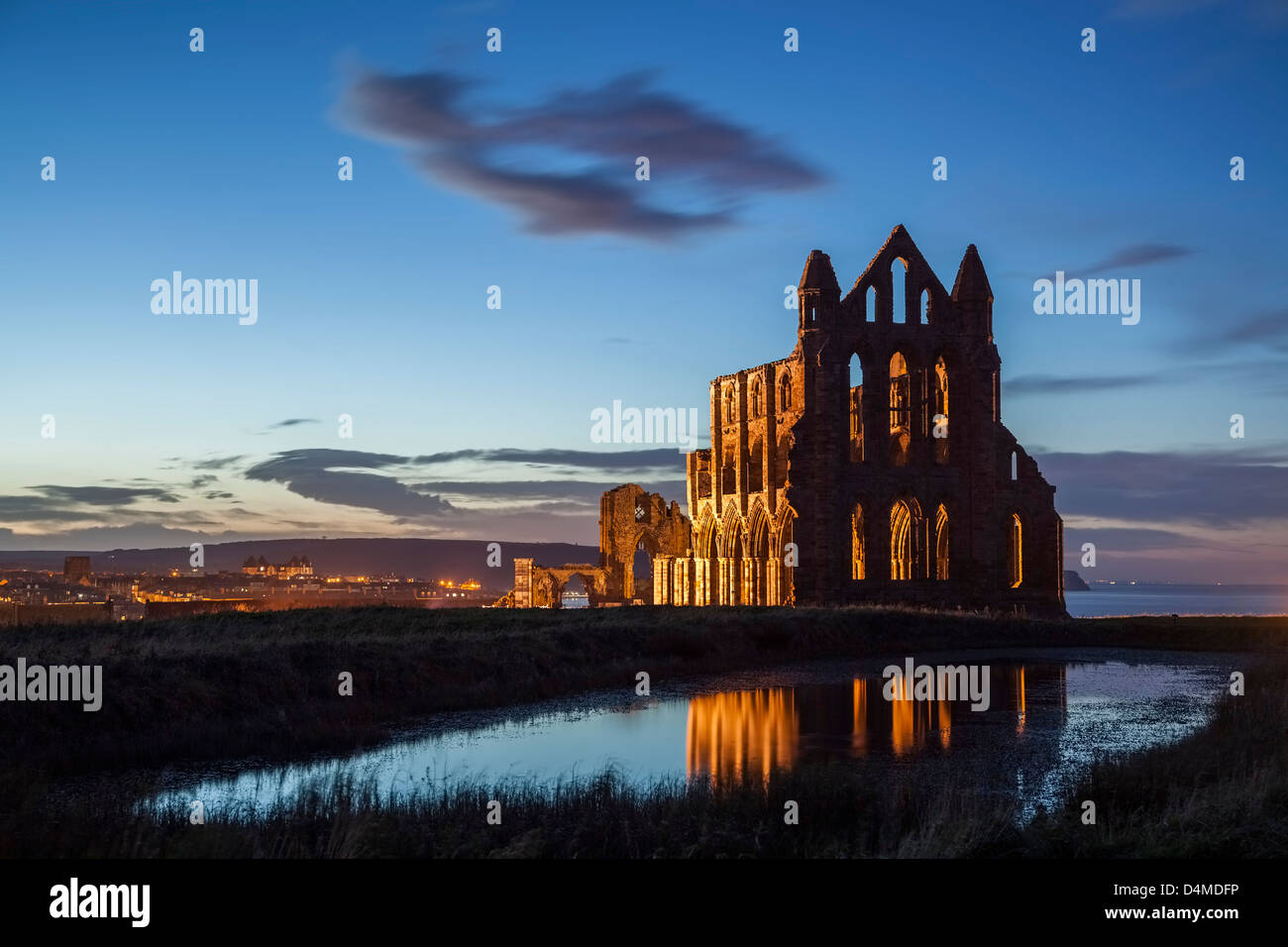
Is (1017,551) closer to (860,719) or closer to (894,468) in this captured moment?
(894,468)

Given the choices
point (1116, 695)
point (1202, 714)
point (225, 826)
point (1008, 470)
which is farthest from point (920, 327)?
point (225, 826)

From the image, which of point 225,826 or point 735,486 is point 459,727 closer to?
point 225,826

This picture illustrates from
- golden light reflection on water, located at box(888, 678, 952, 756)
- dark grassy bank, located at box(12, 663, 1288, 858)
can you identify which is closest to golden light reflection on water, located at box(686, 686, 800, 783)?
golden light reflection on water, located at box(888, 678, 952, 756)

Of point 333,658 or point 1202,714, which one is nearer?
point 1202,714

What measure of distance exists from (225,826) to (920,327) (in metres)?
50.0

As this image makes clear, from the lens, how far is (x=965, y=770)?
52.6ft

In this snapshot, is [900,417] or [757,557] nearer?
[757,557]

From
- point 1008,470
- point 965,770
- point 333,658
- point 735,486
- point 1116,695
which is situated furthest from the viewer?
point 735,486

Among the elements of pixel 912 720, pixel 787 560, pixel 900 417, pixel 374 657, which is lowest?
pixel 912 720

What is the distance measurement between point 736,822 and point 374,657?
1474 cm

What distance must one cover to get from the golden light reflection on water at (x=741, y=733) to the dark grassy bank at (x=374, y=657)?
3866mm

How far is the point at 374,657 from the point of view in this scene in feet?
80.4

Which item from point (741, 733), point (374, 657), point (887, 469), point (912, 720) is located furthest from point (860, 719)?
point (887, 469)

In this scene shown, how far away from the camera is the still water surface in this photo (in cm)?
1541
